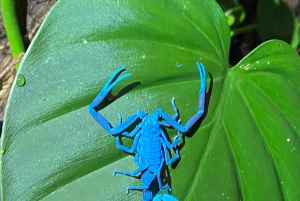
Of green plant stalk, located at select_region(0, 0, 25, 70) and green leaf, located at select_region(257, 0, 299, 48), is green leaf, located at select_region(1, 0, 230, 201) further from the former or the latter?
green leaf, located at select_region(257, 0, 299, 48)

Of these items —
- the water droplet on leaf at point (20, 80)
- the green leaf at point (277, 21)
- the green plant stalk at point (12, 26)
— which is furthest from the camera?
the green leaf at point (277, 21)

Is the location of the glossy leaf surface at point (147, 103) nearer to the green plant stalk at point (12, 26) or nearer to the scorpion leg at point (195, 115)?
the scorpion leg at point (195, 115)

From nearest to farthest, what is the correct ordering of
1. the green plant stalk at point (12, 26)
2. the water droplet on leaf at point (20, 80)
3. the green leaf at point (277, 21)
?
the water droplet on leaf at point (20, 80) → the green plant stalk at point (12, 26) → the green leaf at point (277, 21)

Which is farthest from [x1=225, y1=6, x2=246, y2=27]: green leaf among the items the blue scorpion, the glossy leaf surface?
the blue scorpion

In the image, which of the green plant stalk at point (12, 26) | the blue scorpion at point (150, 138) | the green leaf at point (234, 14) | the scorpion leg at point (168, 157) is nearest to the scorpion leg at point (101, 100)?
the blue scorpion at point (150, 138)

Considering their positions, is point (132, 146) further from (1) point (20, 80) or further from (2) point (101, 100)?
(1) point (20, 80)

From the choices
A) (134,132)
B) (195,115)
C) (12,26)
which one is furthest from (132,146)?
(12,26)

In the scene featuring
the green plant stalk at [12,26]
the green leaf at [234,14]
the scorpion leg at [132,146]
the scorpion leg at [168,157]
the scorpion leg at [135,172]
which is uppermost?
the green plant stalk at [12,26]
